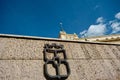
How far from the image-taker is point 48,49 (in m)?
3.18

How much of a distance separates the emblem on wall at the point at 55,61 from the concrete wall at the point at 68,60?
0.33 ft

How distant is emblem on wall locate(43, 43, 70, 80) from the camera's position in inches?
110

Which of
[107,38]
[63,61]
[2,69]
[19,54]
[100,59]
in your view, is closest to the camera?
[2,69]

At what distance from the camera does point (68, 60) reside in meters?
3.24

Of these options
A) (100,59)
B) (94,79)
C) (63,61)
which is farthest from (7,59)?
(100,59)

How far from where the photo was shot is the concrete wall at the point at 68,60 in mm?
2699

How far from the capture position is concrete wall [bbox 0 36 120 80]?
270cm

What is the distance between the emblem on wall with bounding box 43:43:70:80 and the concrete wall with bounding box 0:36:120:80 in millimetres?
100

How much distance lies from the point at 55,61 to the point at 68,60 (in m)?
0.33

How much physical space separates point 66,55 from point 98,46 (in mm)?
1176

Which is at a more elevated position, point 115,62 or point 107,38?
point 107,38

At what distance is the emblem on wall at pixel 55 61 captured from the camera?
9.18ft

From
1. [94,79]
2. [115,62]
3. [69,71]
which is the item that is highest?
[115,62]

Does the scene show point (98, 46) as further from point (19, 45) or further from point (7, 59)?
point (7, 59)
